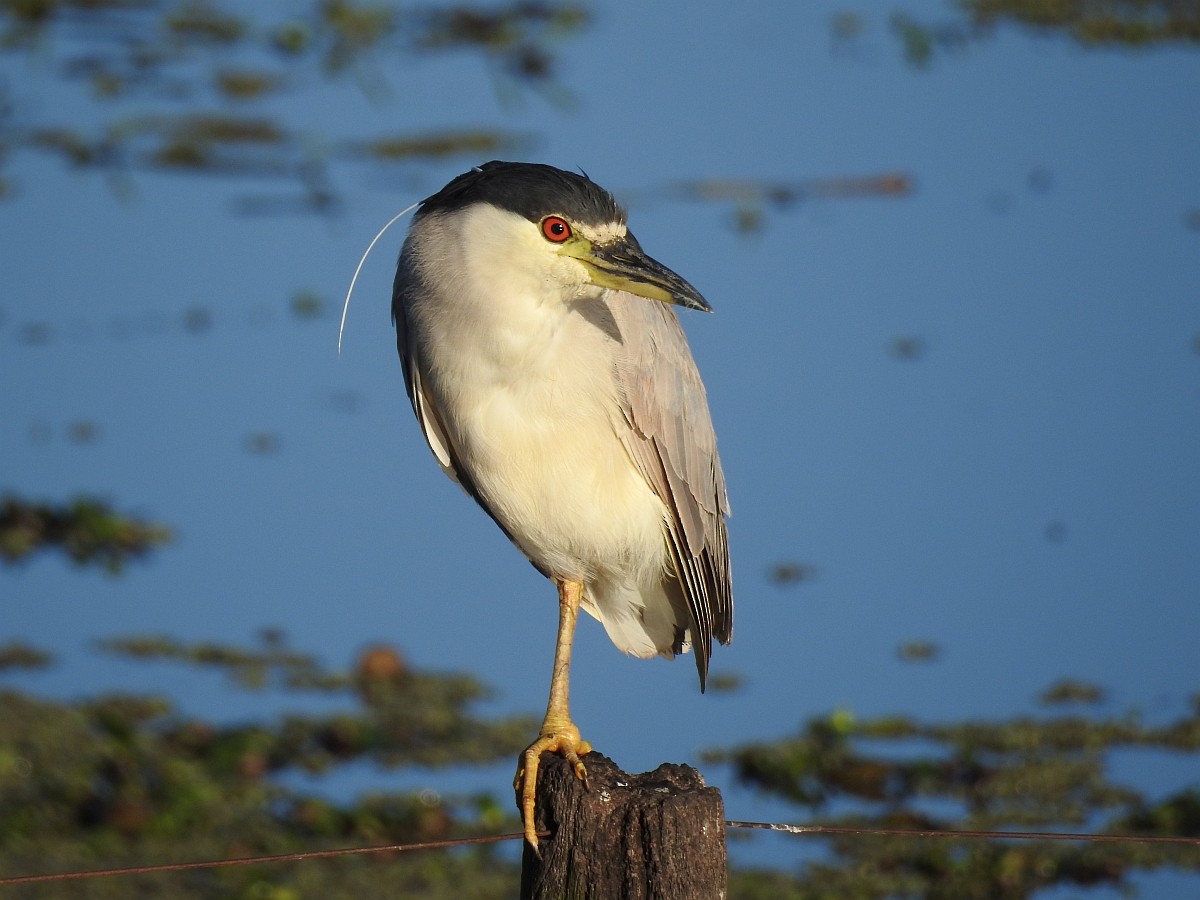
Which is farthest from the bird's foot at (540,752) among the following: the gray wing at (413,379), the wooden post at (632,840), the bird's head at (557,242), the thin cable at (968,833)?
the bird's head at (557,242)

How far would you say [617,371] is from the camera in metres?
3.04

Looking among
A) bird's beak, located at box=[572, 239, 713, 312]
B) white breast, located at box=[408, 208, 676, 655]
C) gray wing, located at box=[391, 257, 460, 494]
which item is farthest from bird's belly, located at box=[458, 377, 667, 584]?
bird's beak, located at box=[572, 239, 713, 312]

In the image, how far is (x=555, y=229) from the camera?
286 cm

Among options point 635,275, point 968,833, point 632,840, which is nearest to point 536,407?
point 635,275

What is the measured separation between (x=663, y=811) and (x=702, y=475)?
1088mm

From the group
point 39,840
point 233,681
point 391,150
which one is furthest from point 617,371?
point 391,150

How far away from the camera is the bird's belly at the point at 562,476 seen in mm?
2969

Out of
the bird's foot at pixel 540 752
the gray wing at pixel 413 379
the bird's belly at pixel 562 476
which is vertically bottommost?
the bird's foot at pixel 540 752

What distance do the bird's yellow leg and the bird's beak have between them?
31.0 inches

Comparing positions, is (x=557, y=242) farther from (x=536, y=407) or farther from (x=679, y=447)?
(x=679, y=447)

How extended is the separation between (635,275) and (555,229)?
0.60 ft

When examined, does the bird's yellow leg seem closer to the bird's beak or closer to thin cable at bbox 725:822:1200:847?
thin cable at bbox 725:822:1200:847

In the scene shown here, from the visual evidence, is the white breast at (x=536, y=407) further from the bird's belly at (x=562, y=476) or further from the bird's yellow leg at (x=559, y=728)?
the bird's yellow leg at (x=559, y=728)

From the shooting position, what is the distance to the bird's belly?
2.97 meters
